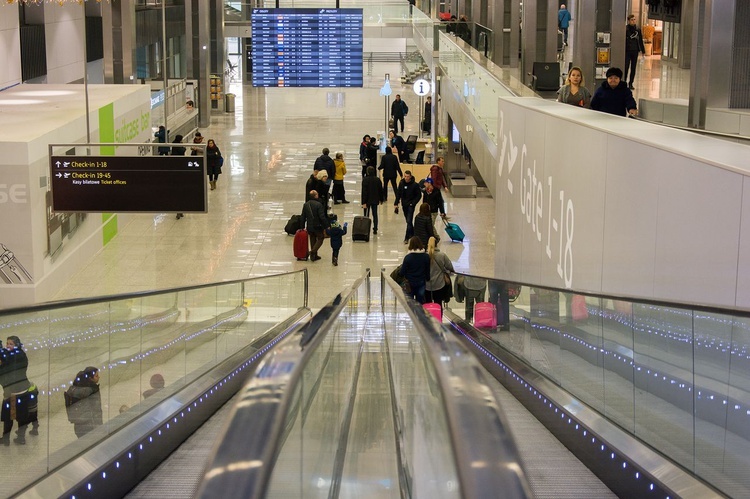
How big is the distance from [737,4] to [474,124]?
694 cm

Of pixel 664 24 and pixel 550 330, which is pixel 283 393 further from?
pixel 664 24

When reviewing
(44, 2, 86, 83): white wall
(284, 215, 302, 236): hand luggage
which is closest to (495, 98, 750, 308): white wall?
(284, 215, 302, 236): hand luggage

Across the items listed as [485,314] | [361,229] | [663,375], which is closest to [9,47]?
[361,229]

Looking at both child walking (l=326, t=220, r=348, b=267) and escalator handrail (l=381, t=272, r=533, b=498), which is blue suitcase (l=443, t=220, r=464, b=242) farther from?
escalator handrail (l=381, t=272, r=533, b=498)

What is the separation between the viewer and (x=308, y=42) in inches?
1383

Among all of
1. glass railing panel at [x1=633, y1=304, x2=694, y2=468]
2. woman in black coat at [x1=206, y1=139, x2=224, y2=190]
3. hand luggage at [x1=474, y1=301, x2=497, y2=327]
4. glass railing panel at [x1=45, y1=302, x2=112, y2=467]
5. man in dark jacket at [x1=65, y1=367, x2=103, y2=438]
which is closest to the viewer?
glass railing panel at [x1=633, y1=304, x2=694, y2=468]

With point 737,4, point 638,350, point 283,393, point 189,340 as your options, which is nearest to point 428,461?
point 283,393

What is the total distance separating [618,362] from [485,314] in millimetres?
5149

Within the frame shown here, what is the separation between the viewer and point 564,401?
6.72 metres

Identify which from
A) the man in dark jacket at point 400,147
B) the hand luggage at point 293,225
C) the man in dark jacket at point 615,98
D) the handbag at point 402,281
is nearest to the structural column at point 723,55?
the man in dark jacket at point 615,98

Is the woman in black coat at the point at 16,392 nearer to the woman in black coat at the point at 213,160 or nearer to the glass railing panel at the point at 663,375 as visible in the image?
the glass railing panel at the point at 663,375

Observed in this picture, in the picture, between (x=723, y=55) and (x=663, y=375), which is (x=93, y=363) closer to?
(x=663, y=375)

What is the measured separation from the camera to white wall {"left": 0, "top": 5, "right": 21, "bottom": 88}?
24.5 metres

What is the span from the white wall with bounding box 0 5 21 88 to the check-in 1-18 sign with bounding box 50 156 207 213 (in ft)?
32.8
